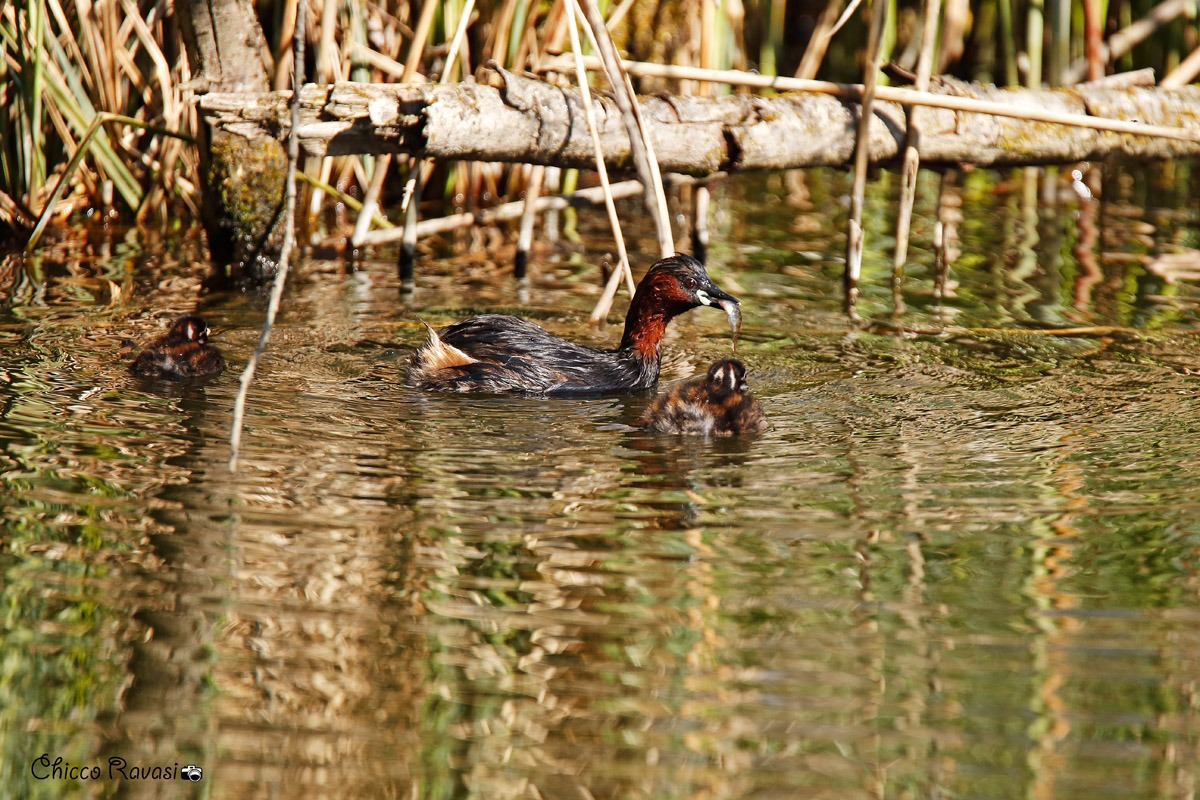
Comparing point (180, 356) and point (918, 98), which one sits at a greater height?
point (918, 98)

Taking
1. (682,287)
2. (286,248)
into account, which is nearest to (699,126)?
(682,287)

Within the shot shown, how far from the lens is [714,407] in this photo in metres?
5.43

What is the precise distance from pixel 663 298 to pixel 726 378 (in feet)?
3.62

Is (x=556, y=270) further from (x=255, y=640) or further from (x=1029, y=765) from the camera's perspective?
(x=1029, y=765)

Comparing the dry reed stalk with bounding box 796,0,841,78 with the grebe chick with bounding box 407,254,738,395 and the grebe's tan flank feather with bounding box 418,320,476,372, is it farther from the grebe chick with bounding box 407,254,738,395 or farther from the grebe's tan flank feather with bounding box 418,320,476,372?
the grebe's tan flank feather with bounding box 418,320,476,372

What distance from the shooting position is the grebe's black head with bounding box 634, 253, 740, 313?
6.42m

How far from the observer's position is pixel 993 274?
864 cm

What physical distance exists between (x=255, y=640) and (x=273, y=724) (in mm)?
402

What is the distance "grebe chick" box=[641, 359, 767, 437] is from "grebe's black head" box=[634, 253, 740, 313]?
0.89 m

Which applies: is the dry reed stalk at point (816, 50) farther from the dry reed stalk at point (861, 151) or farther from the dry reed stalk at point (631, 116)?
the dry reed stalk at point (631, 116)

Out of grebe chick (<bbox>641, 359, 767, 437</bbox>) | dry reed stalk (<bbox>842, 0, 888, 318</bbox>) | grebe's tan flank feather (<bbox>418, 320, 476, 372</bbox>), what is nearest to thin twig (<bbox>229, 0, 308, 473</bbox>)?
grebe's tan flank feather (<bbox>418, 320, 476, 372</bbox>)

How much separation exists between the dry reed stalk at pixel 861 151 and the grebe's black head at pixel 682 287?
1.21 meters

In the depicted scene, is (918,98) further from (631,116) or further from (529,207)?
(529,207)

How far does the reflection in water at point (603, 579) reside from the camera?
307 centimetres
